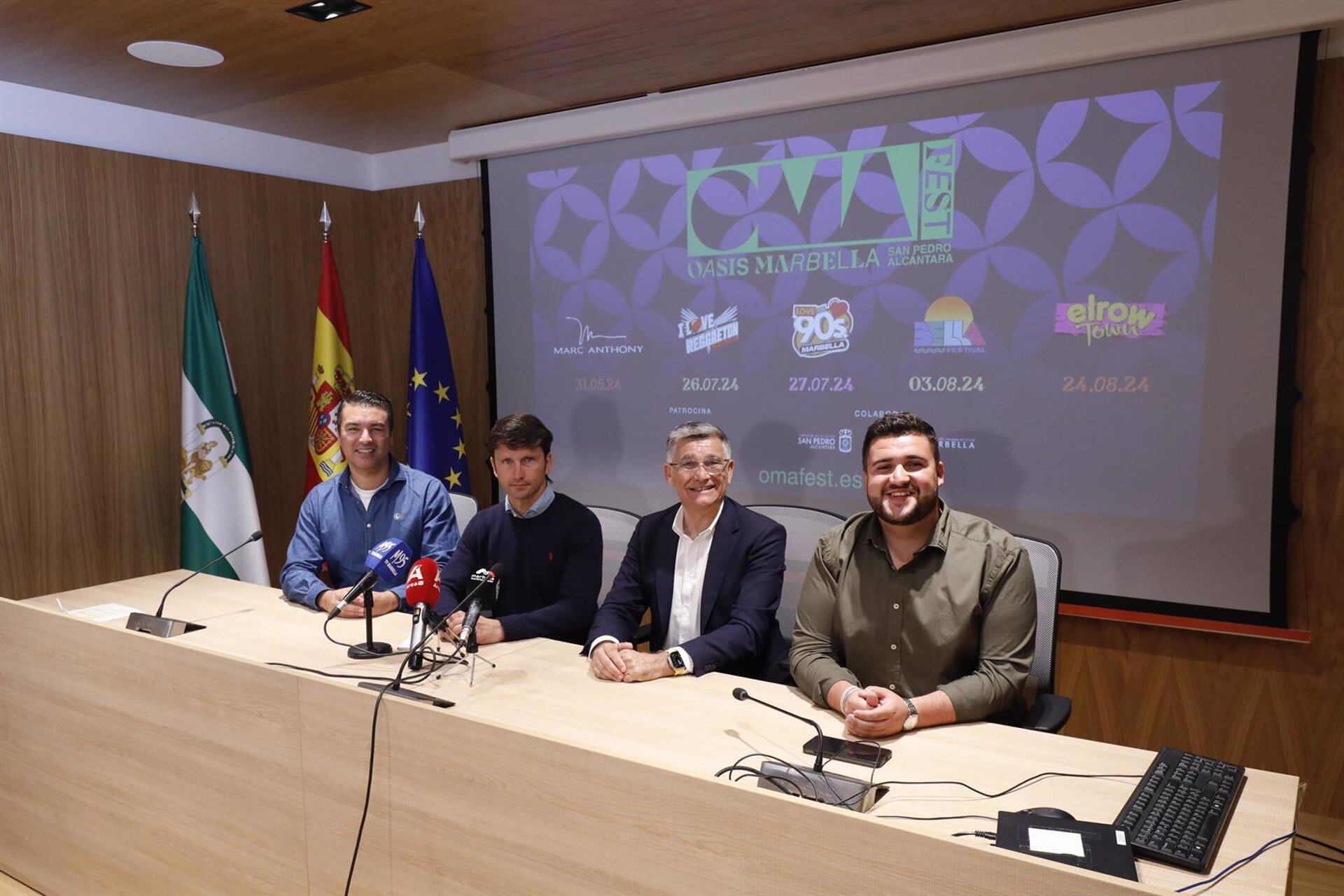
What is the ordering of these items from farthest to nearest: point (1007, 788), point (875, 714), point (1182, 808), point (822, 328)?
point (822, 328) → point (875, 714) → point (1007, 788) → point (1182, 808)

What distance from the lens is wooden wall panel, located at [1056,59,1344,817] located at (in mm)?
2758

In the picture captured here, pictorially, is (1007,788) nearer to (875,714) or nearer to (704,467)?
(875,714)

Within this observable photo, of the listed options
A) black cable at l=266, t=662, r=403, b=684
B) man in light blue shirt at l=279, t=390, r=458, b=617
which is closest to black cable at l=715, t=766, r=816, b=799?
black cable at l=266, t=662, r=403, b=684

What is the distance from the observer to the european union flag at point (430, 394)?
170 inches

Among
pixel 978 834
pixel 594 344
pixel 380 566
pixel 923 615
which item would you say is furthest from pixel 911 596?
pixel 594 344

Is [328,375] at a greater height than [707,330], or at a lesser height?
lesser

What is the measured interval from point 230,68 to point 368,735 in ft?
8.55

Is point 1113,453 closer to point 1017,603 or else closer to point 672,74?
point 1017,603

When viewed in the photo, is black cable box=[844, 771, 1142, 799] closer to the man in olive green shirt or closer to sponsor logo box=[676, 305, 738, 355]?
the man in olive green shirt

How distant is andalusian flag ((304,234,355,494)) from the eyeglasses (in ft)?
7.18

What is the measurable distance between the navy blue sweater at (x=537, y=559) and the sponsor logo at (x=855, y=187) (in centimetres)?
145

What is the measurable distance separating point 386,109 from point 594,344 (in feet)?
4.32

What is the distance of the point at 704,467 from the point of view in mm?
2562

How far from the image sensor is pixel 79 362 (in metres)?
3.64
